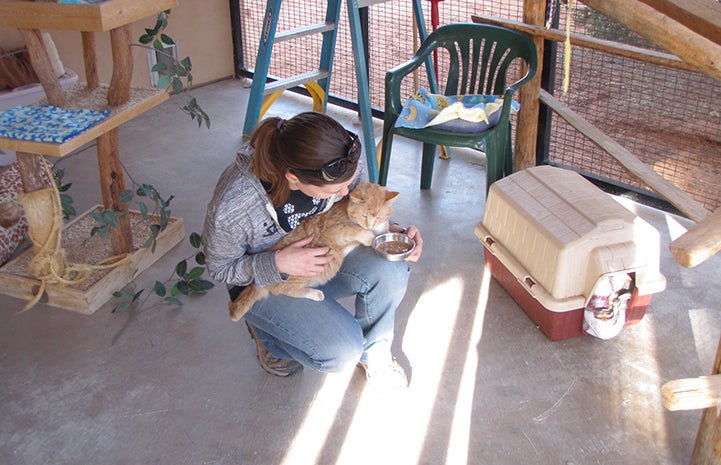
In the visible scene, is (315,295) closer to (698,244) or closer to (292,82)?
(698,244)

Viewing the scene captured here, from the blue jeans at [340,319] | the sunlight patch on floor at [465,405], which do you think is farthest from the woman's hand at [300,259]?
the sunlight patch on floor at [465,405]

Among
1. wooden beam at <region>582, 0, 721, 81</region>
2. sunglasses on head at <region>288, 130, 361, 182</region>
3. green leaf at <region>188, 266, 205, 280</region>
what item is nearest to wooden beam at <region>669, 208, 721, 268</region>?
wooden beam at <region>582, 0, 721, 81</region>

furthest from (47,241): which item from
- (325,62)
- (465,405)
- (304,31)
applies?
(325,62)

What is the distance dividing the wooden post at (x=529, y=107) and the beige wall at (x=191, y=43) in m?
2.77

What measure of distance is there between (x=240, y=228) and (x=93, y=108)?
1090 mm

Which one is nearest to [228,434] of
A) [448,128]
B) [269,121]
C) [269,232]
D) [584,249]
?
[269,232]

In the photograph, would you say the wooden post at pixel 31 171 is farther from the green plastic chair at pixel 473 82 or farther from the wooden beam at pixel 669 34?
the wooden beam at pixel 669 34

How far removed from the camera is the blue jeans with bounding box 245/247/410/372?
2.08 m

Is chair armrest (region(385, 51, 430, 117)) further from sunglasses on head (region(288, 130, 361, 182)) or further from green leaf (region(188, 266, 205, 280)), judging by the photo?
sunglasses on head (region(288, 130, 361, 182))

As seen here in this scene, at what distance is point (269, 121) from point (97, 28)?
2.44 feet

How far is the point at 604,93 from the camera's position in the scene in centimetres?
509

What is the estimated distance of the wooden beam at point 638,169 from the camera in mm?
2745

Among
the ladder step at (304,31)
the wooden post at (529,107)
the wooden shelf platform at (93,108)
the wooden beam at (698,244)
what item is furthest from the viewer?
the ladder step at (304,31)

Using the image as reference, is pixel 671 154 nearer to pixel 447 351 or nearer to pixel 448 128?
pixel 448 128
